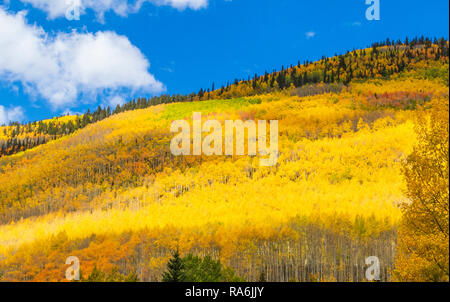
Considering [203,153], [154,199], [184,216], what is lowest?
[184,216]

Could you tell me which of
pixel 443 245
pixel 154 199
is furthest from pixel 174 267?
pixel 154 199

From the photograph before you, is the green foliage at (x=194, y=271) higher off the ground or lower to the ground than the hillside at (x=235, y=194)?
lower

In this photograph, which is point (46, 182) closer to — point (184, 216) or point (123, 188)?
point (123, 188)

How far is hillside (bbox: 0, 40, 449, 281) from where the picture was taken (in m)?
36.0

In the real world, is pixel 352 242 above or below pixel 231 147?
below

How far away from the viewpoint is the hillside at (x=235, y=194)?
118ft

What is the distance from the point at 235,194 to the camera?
5803cm

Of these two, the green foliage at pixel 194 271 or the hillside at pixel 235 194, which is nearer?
the green foliage at pixel 194 271

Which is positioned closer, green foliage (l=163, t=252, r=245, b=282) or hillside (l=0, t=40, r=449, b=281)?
green foliage (l=163, t=252, r=245, b=282)

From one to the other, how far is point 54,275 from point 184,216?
57.0 ft

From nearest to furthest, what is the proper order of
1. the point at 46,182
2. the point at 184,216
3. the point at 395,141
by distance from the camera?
the point at 184,216
the point at 395,141
the point at 46,182

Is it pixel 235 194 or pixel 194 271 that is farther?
pixel 235 194

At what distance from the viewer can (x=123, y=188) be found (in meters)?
71.6

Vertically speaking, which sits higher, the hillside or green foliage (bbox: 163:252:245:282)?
the hillside
